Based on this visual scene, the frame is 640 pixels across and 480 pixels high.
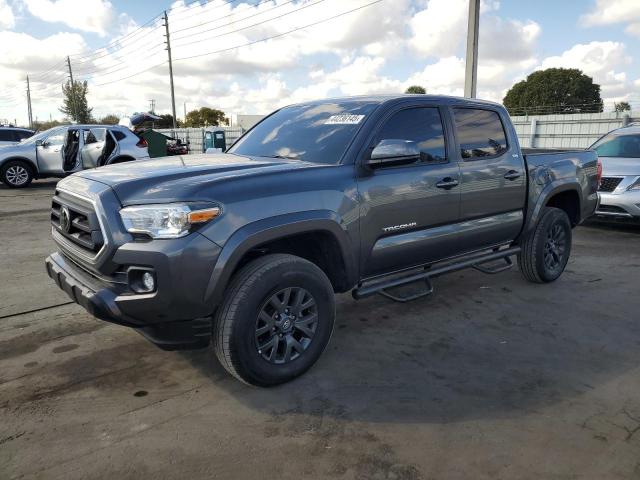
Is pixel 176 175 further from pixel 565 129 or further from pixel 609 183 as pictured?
pixel 565 129

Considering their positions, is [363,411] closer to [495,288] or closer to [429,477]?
[429,477]

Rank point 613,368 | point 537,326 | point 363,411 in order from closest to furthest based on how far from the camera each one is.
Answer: point 363,411, point 613,368, point 537,326

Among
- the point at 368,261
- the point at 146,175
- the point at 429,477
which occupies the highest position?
the point at 146,175

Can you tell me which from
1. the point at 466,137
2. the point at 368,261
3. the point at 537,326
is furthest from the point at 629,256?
the point at 368,261

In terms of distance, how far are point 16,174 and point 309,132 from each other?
1221 centimetres

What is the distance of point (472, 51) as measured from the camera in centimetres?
1212

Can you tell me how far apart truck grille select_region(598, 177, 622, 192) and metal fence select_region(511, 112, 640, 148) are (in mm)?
6794

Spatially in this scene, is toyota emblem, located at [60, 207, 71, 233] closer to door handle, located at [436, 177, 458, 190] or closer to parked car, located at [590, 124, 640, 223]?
door handle, located at [436, 177, 458, 190]

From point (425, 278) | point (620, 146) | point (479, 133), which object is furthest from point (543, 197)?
point (620, 146)

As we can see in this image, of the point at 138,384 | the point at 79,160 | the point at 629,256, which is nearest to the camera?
the point at 138,384

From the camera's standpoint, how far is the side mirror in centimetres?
340

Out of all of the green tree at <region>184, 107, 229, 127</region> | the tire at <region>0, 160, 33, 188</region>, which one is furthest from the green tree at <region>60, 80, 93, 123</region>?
the tire at <region>0, 160, 33, 188</region>

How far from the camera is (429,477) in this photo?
7.72 feet

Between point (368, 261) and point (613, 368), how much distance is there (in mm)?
1792
